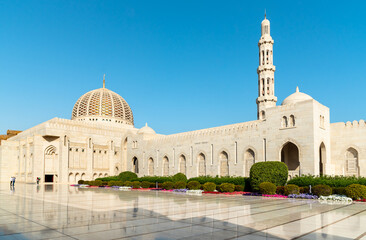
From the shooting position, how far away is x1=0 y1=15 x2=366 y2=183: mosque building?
82.4 ft

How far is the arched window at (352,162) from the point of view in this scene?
24.9 m

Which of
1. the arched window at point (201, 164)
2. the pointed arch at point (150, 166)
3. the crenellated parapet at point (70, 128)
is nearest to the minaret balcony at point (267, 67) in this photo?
the arched window at point (201, 164)

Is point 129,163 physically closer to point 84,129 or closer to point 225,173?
point 84,129

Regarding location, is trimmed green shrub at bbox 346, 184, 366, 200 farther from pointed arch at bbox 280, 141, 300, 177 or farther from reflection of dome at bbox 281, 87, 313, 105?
reflection of dome at bbox 281, 87, 313, 105

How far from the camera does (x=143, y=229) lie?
735 cm

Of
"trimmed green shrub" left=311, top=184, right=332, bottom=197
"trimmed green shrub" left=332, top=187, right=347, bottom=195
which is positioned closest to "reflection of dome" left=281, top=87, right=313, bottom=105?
"trimmed green shrub" left=332, top=187, right=347, bottom=195

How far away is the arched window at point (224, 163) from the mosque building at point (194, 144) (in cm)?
10

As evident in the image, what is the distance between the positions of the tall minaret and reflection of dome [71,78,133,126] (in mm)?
27051

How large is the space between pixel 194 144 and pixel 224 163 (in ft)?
14.9

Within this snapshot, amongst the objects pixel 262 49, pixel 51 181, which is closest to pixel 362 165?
pixel 262 49

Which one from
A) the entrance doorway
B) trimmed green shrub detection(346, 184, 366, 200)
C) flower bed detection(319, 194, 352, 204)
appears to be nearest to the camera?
flower bed detection(319, 194, 352, 204)

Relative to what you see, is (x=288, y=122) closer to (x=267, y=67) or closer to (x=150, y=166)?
(x=267, y=67)

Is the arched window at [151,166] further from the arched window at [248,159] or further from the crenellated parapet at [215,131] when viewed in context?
the arched window at [248,159]

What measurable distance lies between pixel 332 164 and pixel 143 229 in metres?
23.1
